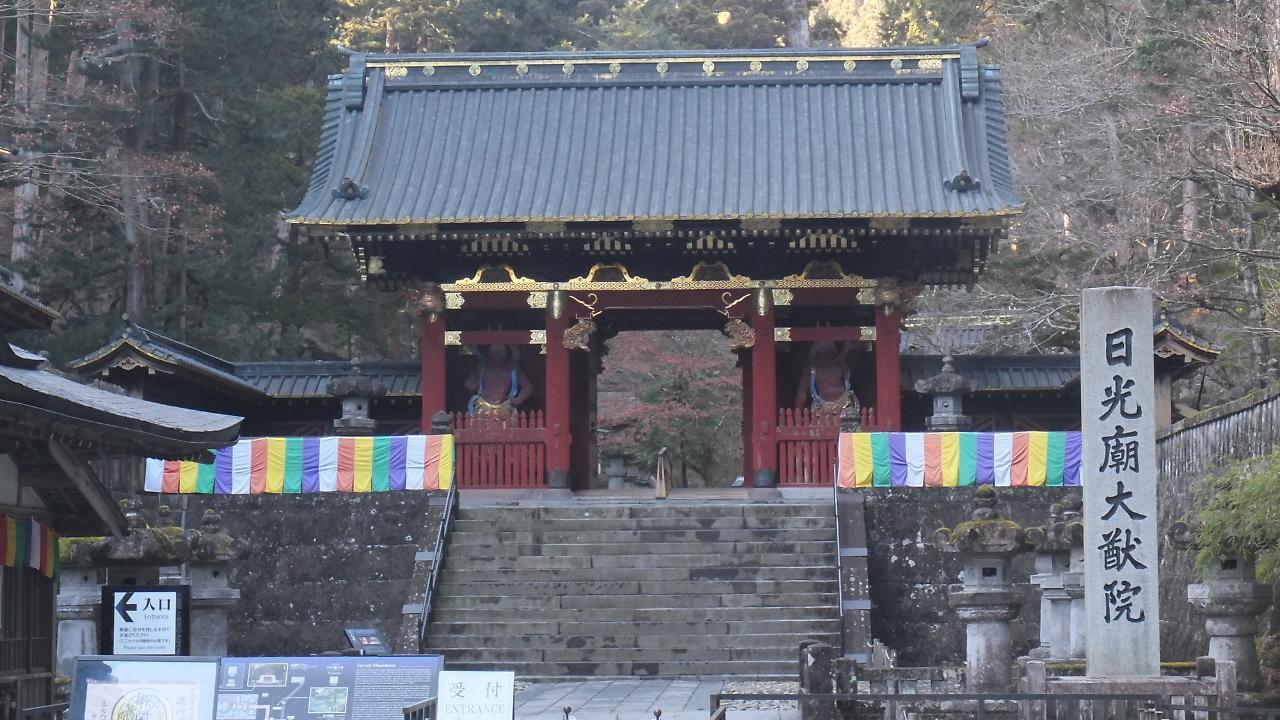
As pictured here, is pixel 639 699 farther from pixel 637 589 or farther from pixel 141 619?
pixel 141 619

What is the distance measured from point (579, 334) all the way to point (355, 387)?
3.76 metres

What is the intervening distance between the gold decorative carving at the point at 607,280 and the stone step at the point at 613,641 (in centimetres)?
754

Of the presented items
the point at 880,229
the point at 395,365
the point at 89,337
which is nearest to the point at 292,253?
the point at 89,337

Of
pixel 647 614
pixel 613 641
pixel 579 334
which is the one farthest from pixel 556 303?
pixel 613 641

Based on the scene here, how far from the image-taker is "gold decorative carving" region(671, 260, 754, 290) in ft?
88.3

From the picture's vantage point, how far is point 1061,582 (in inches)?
720

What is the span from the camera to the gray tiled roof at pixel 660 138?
26438 millimetres

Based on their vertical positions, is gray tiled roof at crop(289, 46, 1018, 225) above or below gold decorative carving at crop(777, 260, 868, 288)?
above

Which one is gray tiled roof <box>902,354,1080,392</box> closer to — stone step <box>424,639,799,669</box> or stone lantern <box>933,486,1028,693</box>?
stone step <box>424,639,799,669</box>

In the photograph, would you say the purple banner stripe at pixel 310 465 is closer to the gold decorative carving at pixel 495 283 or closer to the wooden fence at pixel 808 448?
the gold decorative carving at pixel 495 283

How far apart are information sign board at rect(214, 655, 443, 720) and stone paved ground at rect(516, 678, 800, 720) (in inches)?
235

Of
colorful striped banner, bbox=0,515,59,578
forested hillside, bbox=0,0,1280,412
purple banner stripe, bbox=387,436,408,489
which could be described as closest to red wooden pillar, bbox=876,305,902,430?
forested hillside, bbox=0,0,1280,412

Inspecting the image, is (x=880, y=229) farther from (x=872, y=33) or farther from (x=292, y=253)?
(x=872, y=33)

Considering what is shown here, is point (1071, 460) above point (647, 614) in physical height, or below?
above
